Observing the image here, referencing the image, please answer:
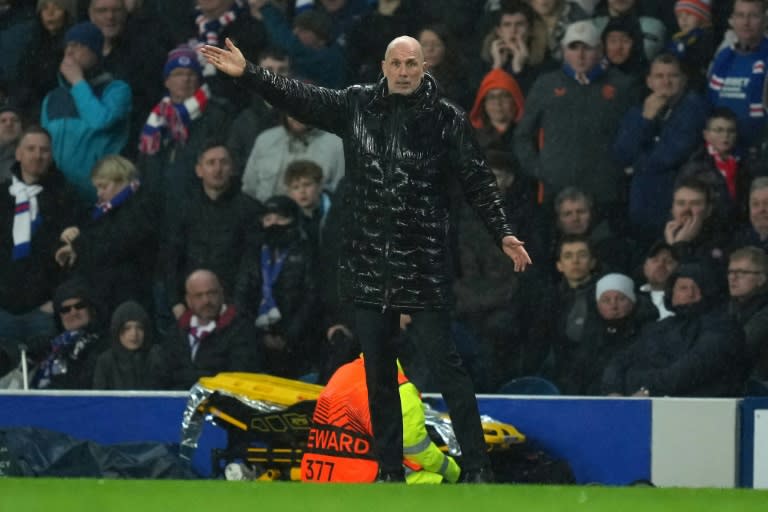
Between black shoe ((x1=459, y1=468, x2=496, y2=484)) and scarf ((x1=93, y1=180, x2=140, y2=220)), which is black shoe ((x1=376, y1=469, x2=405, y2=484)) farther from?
scarf ((x1=93, y1=180, x2=140, y2=220))

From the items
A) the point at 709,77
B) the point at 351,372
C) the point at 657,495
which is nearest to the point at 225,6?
the point at 709,77

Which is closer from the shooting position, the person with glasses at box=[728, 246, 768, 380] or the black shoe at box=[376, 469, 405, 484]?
the black shoe at box=[376, 469, 405, 484]

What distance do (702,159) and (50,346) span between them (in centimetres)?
438

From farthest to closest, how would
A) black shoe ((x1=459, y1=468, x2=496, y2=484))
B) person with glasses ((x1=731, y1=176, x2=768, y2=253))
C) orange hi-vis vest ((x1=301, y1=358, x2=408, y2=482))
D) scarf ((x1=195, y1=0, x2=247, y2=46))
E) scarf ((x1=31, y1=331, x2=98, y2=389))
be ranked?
scarf ((x1=195, y1=0, x2=247, y2=46)) → scarf ((x1=31, y1=331, x2=98, y2=389)) → person with glasses ((x1=731, y1=176, x2=768, y2=253)) → orange hi-vis vest ((x1=301, y1=358, x2=408, y2=482)) → black shoe ((x1=459, y1=468, x2=496, y2=484))

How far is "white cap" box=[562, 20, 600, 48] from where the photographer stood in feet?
37.9

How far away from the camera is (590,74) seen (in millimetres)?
11633

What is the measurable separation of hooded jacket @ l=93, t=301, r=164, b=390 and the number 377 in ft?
9.38

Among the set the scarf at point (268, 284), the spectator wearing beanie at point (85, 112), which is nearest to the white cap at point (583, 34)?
the scarf at point (268, 284)

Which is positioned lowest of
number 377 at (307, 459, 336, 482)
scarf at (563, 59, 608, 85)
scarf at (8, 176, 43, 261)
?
number 377 at (307, 459, 336, 482)

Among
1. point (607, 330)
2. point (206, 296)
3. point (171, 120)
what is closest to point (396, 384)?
point (607, 330)

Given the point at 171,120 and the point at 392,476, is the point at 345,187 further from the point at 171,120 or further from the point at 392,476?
the point at 392,476

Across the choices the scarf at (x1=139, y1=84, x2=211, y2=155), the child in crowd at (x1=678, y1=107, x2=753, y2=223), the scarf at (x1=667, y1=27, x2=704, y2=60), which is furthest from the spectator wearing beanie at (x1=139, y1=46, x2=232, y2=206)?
the child in crowd at (x1=678, y1=107, x2=753, y2=223)

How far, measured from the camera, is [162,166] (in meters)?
12.5

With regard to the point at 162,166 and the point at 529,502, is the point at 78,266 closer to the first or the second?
the point at 162,166
